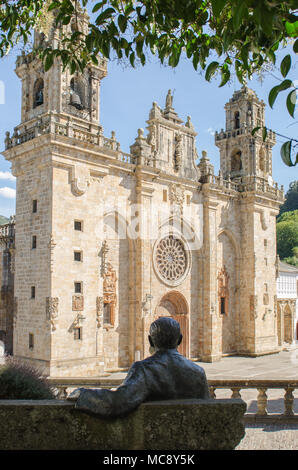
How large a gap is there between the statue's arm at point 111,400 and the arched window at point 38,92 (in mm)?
20982

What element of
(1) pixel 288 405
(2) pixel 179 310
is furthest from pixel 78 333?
(1) pixel 288 405

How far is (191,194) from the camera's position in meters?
28.7

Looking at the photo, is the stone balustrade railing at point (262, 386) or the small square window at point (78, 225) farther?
the small square window at point (78, 225)

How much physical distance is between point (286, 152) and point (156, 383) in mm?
2237

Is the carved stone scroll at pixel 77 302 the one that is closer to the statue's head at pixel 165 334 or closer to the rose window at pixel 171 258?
the rose window at pixel 171 258

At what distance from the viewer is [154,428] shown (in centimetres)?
357

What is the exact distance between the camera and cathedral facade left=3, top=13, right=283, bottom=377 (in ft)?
66.1

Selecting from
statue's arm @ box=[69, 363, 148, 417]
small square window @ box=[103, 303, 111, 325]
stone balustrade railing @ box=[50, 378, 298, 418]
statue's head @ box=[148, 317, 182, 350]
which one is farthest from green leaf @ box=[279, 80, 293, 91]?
small square window @ box=[103, 303, 111, 325]

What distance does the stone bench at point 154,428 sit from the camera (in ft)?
11.7

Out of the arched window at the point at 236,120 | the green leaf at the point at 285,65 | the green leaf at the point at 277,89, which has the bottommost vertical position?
the green leaf at the point at 277,89

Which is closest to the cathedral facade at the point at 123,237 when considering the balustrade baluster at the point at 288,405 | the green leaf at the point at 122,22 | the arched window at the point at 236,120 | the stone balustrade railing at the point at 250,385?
the arched window at the point at 236,120

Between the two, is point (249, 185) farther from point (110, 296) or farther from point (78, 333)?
point (78, 333)
